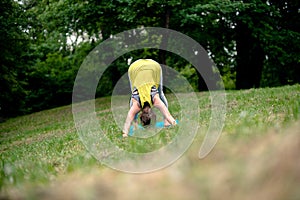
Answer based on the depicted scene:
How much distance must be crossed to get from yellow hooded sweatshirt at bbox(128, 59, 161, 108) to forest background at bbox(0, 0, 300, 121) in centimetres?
1079

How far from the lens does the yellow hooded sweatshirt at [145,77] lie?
6738mm

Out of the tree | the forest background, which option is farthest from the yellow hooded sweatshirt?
the tree

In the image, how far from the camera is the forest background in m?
18.1

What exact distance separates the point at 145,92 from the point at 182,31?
54.8 feet

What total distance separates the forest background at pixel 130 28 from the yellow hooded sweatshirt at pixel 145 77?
425 inches

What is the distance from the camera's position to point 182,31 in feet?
74.8

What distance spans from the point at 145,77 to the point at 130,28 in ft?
51.2

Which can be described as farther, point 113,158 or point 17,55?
point 17,55

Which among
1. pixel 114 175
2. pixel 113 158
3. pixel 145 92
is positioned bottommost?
pixel 114 175

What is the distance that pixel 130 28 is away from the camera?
2200 cm

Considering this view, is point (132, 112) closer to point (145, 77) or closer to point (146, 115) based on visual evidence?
point (146, 115)

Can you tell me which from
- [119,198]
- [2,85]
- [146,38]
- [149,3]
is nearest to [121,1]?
[149,3]

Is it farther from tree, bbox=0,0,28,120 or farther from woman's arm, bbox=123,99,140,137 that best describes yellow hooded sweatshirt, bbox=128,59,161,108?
tree, bbox=0,0,28,120

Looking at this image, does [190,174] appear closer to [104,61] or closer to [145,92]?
[145,92]
